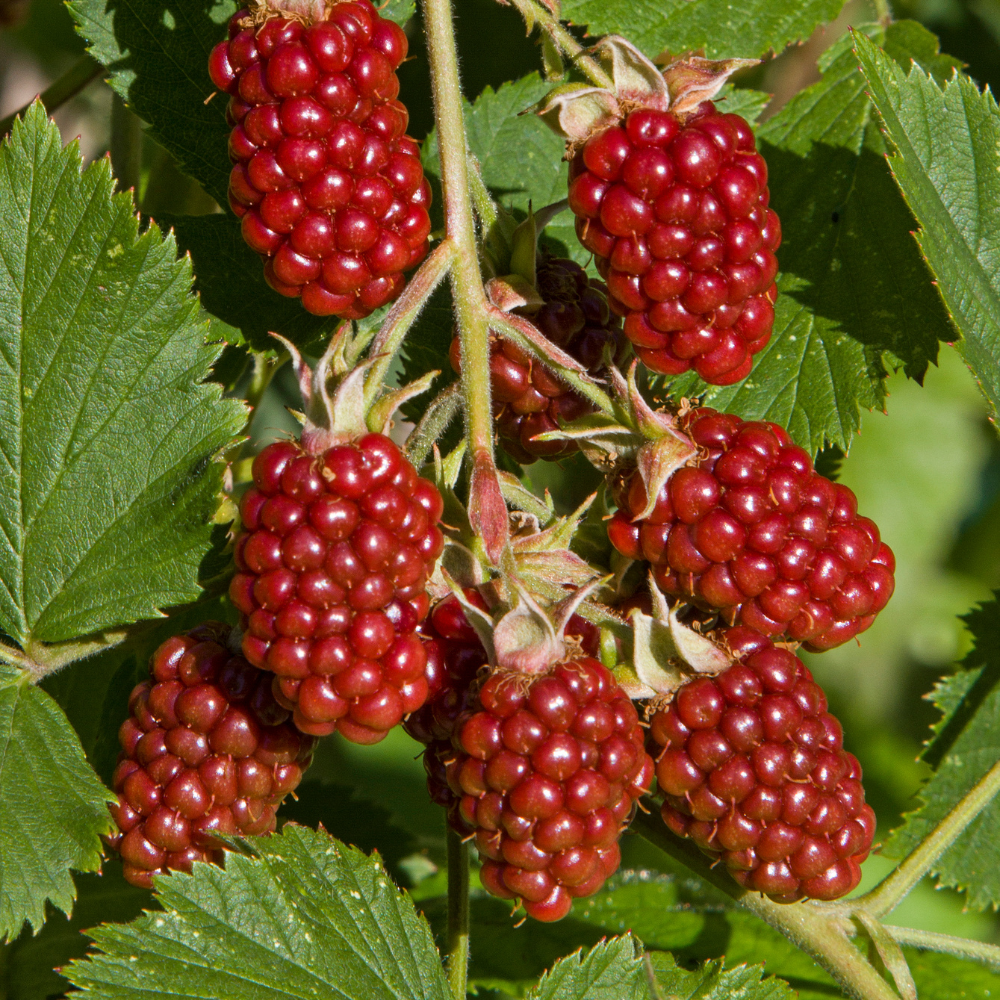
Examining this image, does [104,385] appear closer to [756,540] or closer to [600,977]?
[756,540]

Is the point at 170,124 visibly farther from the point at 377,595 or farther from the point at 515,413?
the point at 377,595

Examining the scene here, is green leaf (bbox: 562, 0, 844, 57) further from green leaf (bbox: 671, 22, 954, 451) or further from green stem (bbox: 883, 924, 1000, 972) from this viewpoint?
green stem (bbox: 883, 924, 1000, 972)

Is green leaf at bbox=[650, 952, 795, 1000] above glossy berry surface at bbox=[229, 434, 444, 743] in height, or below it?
below

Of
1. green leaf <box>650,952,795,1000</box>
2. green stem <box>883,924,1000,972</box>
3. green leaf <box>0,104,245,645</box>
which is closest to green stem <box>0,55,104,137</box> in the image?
green leaf <box>0,104,245,645</box>

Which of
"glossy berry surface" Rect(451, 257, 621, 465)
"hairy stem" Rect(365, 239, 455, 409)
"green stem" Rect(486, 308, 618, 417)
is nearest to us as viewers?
"hairy stem" Rect(365, 239, 455, 409)

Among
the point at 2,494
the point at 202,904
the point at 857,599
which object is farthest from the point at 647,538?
the point at 2,494

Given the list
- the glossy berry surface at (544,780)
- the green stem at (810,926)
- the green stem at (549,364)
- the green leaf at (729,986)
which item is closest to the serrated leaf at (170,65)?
the green stem at (549,364)
